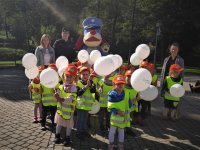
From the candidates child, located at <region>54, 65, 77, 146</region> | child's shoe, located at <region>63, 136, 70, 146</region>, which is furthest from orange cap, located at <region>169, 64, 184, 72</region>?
child's shoe, located at <region>63, 136, 70, 146</region>

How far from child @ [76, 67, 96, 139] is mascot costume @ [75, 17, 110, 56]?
6.38ft

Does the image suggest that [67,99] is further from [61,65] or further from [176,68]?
[176,68]

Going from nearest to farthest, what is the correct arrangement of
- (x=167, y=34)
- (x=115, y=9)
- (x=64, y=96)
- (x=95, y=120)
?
(x=64, y=96) < (x=95, y=120) < (x=115, y=9) < (x=167, y=34)

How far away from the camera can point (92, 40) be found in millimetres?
7922


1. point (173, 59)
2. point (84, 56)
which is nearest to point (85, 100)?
point (84, 56)

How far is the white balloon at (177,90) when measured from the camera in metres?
7.16

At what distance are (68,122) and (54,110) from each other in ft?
3.41

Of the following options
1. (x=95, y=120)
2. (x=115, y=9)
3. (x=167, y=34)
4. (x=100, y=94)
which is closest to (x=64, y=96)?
(x=100, y=94)

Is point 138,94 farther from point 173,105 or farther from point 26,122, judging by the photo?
point 26,122

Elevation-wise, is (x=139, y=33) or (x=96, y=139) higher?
(x=139, y=33)

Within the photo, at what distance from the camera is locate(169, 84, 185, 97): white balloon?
716cm

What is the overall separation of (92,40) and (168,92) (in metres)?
2.46

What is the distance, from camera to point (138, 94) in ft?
20.4

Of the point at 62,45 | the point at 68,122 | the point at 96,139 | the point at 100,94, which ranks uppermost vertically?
the point at 62,45
